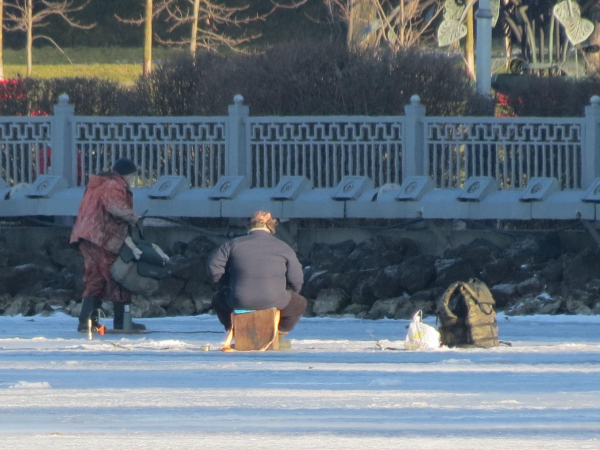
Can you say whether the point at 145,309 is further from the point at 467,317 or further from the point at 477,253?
the point at 467,317

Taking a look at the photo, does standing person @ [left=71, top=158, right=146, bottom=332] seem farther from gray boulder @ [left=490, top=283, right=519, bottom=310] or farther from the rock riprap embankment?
→ gray boulder @ [left=490, top=283, right=519, bottom=310]

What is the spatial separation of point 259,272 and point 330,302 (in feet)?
14.5

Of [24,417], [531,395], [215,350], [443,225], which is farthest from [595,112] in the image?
[24,417]

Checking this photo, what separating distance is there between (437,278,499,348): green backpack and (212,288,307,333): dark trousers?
1135 millimetres

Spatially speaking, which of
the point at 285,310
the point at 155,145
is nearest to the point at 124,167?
the point at 285,310

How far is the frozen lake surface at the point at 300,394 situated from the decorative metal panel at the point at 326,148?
4.64m

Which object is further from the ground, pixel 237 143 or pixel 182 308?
pixel 237 143

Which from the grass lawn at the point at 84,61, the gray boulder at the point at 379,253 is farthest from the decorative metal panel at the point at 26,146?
the grass lawn at the point at 84,61

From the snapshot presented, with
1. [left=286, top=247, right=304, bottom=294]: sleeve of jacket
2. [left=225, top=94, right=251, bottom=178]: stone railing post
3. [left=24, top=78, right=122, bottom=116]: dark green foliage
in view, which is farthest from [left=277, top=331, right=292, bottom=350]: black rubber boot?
[left=24, top=78, right=122, bottom=116]: dark green foliage

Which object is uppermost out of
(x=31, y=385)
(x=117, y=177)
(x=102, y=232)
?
(x=117, y=177)

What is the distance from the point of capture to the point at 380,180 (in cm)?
1667

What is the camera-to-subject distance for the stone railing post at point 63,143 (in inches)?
677

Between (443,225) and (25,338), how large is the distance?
578 cm

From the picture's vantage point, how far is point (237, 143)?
55.4 ft
